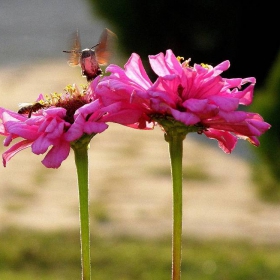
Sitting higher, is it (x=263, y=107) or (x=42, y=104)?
(x=42, y=104)

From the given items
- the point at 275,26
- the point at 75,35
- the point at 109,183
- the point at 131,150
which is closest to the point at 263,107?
the point at 109,183

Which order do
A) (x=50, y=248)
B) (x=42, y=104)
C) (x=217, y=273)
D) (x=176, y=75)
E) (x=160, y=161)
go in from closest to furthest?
(x=176, y=75) < (x=42, y=104) < (x=217, y=273) < (x=50, y=248) < (x=160, y=161)

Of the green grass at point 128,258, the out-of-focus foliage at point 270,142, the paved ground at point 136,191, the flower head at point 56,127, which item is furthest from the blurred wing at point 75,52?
the out-of-focus foliage at point 270,142

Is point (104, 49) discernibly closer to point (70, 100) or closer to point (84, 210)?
point (70, 100)

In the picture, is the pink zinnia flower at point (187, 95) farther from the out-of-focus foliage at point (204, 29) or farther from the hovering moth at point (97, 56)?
the out-of-focus foliage at point (204, 29)

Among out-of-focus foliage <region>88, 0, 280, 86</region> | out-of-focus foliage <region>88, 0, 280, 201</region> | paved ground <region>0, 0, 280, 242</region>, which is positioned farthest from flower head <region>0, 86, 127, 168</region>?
out-of-focus foliage <region>88, 0, 280, 86</region>

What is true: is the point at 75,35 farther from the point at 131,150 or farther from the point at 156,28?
the point at 156,28
